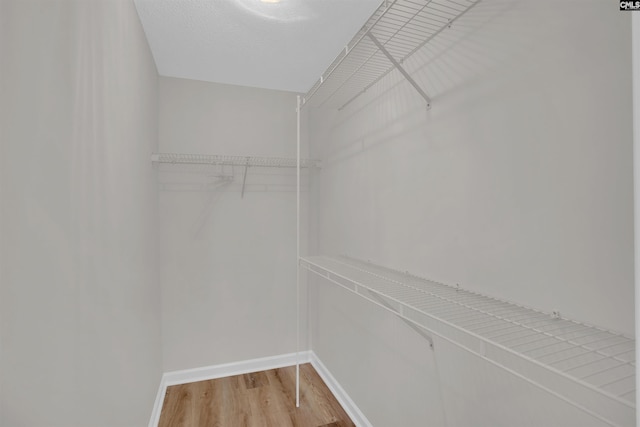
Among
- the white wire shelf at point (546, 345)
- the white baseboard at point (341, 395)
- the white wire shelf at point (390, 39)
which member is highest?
the white wire shelf at point (390, 39)

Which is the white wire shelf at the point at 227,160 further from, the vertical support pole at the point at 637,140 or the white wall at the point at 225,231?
the vertical support pole at the point at 637,140

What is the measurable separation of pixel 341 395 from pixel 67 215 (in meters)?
1.98

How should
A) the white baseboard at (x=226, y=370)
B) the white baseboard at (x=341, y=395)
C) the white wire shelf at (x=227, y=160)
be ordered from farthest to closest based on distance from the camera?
the white baseboard at (x=226, y=370)
the white wire shelf at (x=227, y=160)
the white baseboard at (x=341, y=395)

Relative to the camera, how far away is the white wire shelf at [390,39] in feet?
3.52

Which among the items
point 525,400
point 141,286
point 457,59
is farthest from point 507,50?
point 141,286

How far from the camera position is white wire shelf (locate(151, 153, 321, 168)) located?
2193 millimetres

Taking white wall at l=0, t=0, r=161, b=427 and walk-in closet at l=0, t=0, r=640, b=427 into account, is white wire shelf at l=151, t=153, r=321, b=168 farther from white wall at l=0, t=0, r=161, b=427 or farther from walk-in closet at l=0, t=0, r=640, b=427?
white wall at l=0, t=0, r=161, b=427

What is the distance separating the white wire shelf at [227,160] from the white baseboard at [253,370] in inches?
63.0

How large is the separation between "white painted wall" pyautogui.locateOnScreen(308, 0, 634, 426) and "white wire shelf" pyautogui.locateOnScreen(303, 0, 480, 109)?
0.20 ft

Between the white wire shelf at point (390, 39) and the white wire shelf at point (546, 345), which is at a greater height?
the white wire shelf at point (390, 39)

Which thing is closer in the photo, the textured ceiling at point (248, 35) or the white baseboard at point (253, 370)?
the textured ceiling at point (248, 35)

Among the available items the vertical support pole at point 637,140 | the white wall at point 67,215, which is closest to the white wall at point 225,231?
the white wall at point 67,215

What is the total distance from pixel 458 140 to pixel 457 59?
0.29m

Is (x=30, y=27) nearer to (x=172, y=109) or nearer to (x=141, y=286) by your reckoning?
(x=141, y=286)
